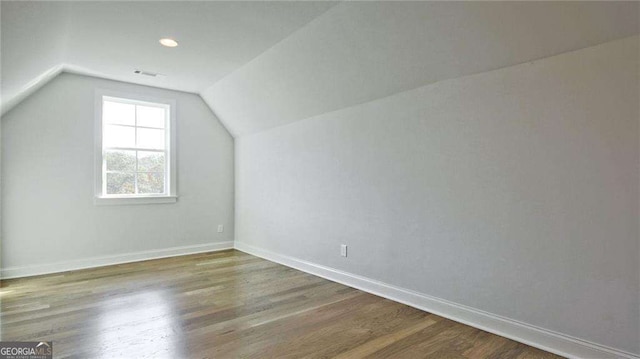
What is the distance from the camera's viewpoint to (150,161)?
183 inches

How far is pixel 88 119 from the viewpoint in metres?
4.13

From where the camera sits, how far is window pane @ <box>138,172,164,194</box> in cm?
460

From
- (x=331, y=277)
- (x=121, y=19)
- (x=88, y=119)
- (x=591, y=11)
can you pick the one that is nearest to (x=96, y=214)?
(x=88, y=119)

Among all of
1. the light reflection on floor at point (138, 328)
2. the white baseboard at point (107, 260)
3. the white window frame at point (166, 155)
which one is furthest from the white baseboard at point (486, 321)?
the white window frame at point (166, 155)

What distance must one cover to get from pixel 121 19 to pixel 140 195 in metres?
2.55

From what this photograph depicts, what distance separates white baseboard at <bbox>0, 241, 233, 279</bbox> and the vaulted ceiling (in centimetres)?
182

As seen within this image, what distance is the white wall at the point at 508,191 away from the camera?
183cm

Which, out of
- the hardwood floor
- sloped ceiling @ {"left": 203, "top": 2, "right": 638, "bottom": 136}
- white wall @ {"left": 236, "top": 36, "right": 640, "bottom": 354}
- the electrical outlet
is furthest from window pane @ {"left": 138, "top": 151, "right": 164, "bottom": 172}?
the electrical outlet

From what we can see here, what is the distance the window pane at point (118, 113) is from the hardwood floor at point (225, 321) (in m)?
2.00

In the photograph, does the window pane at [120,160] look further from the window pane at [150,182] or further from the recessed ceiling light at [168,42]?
the recessed ceiling light at [168,42]

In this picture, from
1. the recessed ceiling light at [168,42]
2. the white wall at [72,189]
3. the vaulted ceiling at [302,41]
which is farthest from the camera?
the white wall at [72,189]

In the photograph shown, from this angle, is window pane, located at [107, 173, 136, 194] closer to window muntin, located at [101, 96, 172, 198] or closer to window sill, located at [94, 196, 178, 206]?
window muntin, located at [101, 96, 172, 198]

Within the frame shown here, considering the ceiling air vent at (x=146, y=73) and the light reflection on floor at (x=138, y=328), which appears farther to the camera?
the ceiling air vent at (x=146, y=73)

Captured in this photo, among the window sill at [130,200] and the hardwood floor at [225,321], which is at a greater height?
the window sill at [130,200]
